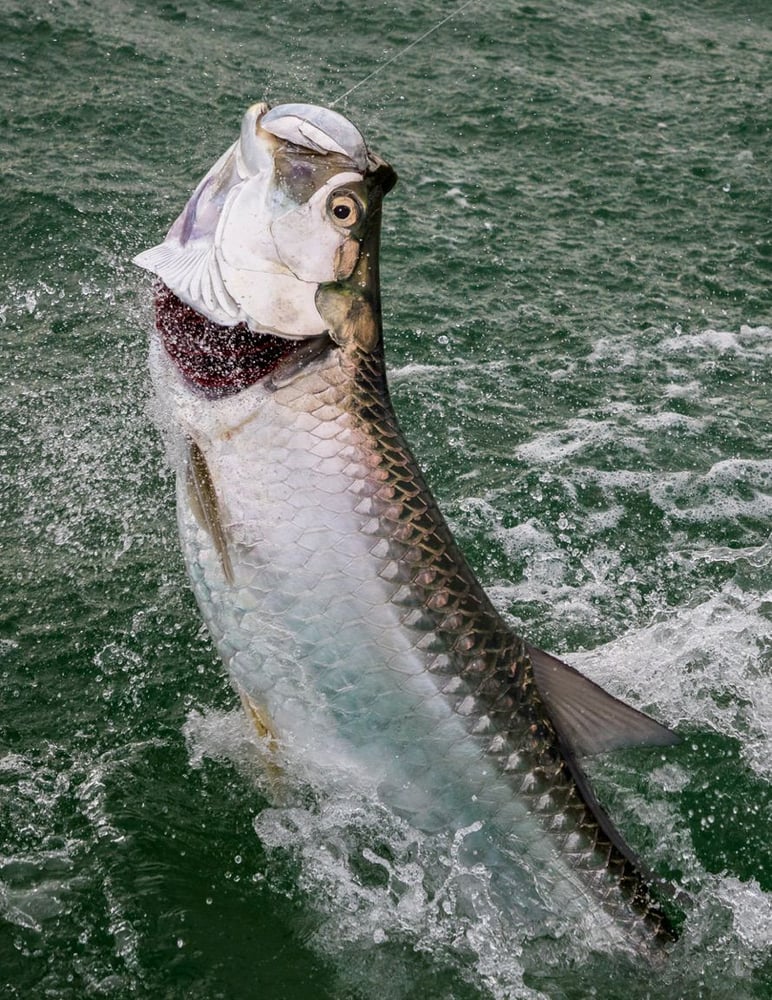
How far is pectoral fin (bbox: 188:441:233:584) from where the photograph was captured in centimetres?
388

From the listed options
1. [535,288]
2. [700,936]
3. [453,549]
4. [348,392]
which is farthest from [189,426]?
[535,288]

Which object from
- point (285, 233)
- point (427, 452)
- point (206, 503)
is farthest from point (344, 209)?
point (427, 452)

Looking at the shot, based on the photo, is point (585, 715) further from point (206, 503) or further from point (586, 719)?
point (206, 503)

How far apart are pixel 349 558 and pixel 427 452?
8.92 feet

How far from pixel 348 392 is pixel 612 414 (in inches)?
132

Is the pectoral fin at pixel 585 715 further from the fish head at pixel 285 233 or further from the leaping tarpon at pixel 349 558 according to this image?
the fish head at pixel 285 233

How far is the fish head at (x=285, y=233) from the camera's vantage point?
3742 millimetres

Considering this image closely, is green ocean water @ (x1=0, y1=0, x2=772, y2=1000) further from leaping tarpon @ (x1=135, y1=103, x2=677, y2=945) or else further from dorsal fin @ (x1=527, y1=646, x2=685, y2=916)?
dorsal fin @ (x1=527, y1=646, x2=685, y2=916)

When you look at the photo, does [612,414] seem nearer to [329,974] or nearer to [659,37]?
[329,974]

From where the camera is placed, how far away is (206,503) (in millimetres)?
3891

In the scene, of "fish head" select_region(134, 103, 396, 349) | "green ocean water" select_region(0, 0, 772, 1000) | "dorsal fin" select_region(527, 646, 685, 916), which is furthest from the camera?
"green ocean water" select_region(0, 0, 772, 1000)

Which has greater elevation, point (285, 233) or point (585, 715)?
point (285, 233)

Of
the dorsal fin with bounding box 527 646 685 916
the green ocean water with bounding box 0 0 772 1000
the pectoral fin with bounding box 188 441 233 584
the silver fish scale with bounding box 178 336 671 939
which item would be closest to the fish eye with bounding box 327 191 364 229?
the silver fish scale with bounding box 178 336 671 939

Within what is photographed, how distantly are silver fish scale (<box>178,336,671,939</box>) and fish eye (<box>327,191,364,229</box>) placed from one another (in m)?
0.39
